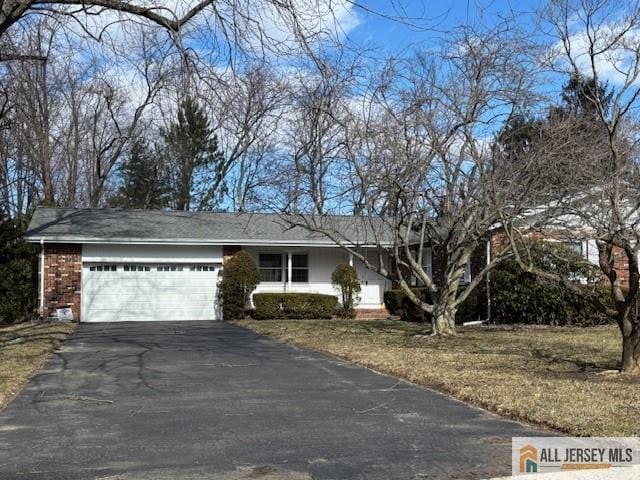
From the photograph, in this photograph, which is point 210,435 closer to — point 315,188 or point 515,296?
point 315,188

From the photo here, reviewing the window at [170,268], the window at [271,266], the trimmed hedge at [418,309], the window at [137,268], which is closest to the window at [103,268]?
the window at [137,268]

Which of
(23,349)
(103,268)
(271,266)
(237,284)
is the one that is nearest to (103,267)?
(103,268)

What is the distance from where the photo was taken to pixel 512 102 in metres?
15.1

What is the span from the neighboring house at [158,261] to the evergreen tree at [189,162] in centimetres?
1370

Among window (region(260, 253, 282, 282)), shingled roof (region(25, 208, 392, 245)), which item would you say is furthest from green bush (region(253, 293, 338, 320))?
window (region(260, 253, 282, 282))

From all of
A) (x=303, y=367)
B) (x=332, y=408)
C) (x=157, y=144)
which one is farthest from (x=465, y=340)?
(x=157, y=144)

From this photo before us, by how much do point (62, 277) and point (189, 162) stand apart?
1904 cm

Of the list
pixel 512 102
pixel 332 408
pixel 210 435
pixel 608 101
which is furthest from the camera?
pixel 512 102

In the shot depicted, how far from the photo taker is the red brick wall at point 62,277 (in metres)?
23.0

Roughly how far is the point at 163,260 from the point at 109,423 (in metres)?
17.7

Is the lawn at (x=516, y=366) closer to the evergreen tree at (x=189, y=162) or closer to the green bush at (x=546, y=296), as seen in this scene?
the green bush at (x=546, y=296)

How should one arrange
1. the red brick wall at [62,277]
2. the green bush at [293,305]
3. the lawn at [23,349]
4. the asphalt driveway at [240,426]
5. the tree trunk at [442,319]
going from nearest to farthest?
the asphalt driveway at [240,426] → the lawn at [23,349] → the tree trunk at [442,319] → the red brick wall at [62,277] → the green bush at [293,305]

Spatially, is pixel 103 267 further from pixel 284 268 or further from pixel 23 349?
pixel 23 349

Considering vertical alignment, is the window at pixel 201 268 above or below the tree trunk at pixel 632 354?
above
